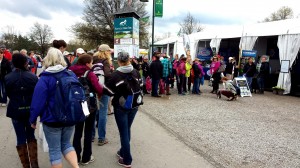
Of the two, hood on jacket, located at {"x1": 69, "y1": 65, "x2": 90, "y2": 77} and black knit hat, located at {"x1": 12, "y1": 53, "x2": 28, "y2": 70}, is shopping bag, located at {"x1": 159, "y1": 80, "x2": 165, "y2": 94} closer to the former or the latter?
hood on jacket, located at {"x1": 69, "y1": 65, "x2": 90, "y2": 77}

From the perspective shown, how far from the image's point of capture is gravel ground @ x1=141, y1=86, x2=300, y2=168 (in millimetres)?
4855

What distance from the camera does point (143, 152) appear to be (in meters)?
4.89

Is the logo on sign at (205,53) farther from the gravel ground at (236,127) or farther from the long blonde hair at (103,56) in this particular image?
the long blonde hair at (103,56)

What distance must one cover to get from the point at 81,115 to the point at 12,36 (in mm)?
67573

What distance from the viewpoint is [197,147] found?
5.27 metres

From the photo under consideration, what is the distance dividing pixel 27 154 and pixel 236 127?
4949 mm

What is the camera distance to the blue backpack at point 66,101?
3.07 m

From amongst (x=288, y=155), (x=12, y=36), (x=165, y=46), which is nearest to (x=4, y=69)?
(x=288, y=155)

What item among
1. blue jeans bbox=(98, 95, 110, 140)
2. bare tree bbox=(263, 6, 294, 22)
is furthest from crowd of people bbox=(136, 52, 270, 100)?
bare tree bbox=(263, 6, 294, 22)

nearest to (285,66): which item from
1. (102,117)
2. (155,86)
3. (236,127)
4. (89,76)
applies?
(155,86)

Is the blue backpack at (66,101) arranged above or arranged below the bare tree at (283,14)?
below

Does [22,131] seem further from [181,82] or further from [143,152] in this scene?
[181,82]

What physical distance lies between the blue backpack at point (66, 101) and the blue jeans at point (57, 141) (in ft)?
0.55

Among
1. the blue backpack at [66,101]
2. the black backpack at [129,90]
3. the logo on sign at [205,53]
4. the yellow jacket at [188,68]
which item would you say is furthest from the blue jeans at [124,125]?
the logo on sign at [205,53]
